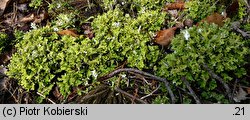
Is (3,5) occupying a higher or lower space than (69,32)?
higher

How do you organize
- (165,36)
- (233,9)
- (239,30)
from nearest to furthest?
1. (239,30)
2. (165,36)
3. (233,9)

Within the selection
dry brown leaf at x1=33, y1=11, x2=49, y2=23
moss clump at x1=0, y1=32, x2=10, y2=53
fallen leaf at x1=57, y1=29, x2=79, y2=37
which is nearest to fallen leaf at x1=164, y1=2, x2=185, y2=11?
fallen leaf at x1=57, y1=29, x2=79, y2=37

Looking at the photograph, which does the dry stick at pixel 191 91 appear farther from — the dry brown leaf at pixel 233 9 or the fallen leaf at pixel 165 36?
the dry brown leaf at pixel 233 9

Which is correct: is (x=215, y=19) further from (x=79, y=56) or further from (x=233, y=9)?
(x=79, y=56)

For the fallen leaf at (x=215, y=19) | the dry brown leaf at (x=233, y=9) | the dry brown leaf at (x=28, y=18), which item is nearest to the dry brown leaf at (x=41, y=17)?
the dry brown leaf at (x=28, y=18)

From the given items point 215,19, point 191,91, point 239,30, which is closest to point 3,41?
point 191,91
